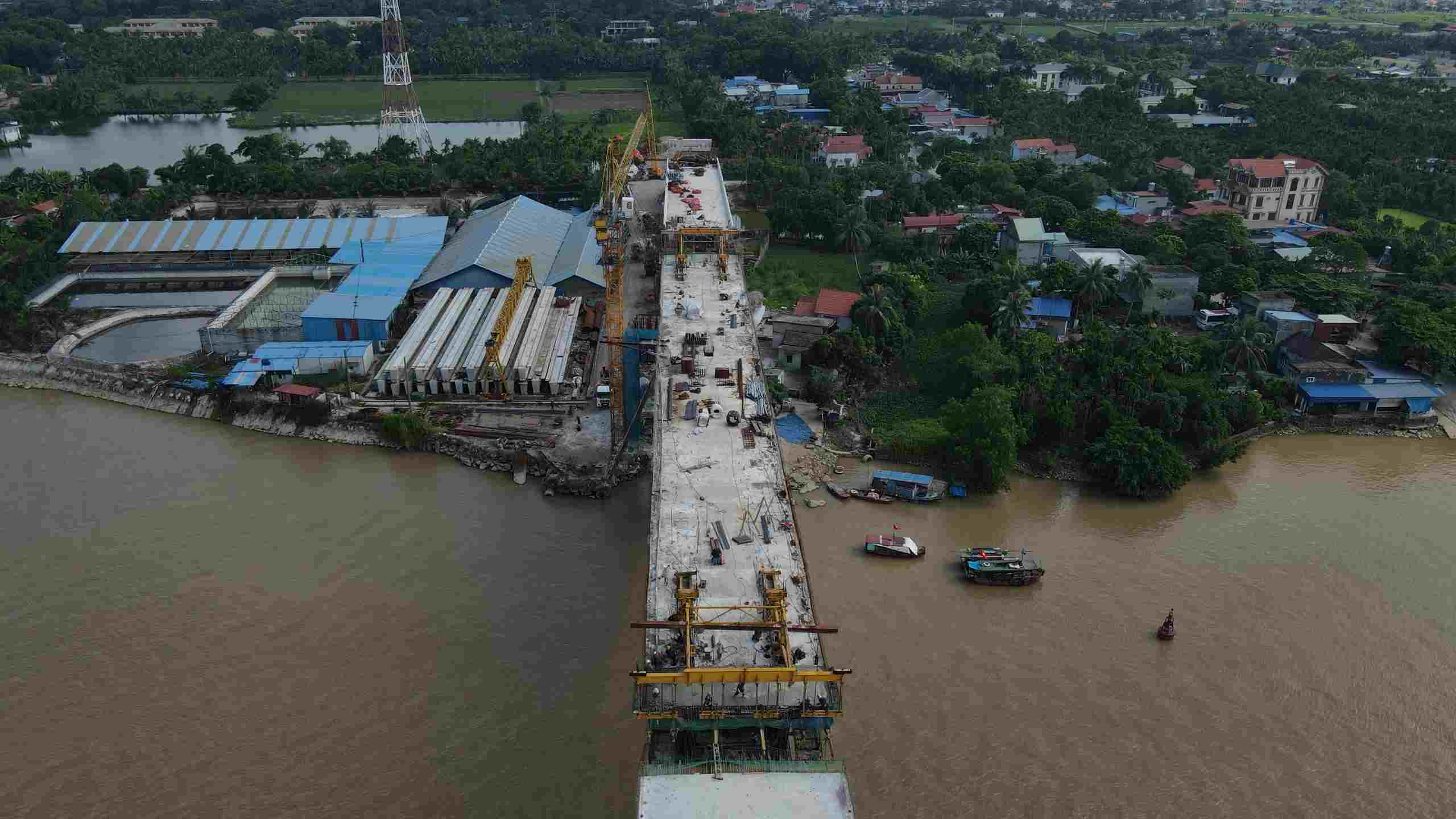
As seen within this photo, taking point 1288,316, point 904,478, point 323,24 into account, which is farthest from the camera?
point 323,24

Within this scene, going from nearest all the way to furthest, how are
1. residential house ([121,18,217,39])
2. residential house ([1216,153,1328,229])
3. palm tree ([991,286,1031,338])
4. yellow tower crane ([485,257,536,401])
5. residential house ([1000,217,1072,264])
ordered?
yellow tower crane ([485,257,536,401]), palm tree ([991,286,1031,338]), residential house ([1000,217,1072,264]), residential house ([1216,153,1328,229]), residential house ([121,18,217,39])

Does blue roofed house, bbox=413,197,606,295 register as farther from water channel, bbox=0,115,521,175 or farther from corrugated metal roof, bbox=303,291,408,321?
water channel, bbox=0,115,521,175

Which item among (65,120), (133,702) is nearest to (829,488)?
(133,702)

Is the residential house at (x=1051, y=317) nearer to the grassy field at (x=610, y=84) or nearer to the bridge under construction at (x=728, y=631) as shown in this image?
the bridge under construction at (x=728, y=631)

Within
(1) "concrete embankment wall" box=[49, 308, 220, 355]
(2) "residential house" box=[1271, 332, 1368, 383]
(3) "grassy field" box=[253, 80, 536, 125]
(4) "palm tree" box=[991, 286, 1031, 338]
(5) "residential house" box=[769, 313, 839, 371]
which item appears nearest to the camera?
(2) "residential house" box=[1271, 332, 1368, 383]

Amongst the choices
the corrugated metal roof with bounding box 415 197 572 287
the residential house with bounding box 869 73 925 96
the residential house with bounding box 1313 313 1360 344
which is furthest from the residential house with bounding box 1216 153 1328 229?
the residential house with bounding box 869 73 925 96

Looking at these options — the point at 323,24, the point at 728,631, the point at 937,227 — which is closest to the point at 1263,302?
the point at 937,227

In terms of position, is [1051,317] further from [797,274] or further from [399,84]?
[399,84]
